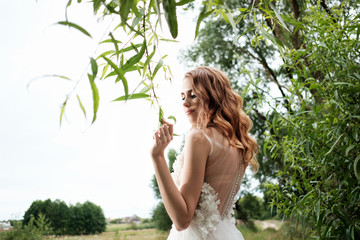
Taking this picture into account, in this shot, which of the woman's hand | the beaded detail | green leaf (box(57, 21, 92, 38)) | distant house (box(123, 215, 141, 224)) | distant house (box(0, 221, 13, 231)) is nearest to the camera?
green leaf (box(57, 21, 92, 38))

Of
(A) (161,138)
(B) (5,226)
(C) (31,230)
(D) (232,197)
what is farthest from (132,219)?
(A) (161,138)

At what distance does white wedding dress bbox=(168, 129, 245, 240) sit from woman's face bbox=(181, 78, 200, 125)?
13cm

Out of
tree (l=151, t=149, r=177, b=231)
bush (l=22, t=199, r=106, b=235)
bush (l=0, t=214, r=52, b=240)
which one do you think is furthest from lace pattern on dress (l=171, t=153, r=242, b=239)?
tree (l=151, t=149, r=177, b=231)

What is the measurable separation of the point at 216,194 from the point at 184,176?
15 cm

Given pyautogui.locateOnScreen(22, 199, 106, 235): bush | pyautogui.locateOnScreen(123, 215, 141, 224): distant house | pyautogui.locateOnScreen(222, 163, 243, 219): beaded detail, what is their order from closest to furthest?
1. pyautogui.locateOnScreen(222, 163, 243, 219): beaded detail
2. pyautogui.locateOnScreen(22, 199, 106, 235): bush
3. pyautogui.locateOnScreen(123, 215, 141, 224): distant house

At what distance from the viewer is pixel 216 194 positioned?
1.18 meters

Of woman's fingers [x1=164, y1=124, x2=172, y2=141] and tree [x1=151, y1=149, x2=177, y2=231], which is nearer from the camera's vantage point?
woman's fingers [x1=164, y1=124, x2=172, y2=141]

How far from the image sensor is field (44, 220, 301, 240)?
427 centimetres

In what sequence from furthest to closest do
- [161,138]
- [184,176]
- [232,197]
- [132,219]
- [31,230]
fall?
[132,219], [31,230], [232,197], [184,176], [161,138]

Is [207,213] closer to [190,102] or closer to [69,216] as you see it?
[190,102]

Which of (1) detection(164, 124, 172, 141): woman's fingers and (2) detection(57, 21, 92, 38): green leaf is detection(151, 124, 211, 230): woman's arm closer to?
(1) detection(164, 124, 172, 141): woman's fingers

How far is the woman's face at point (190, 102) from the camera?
1.29 metres

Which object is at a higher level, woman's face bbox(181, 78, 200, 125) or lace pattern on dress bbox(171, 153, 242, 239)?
woman's face bbox(181, 78, 200, 125)

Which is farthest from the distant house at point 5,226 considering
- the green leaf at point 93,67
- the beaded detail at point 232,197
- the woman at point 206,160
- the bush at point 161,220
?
the green leaf at point 93,67
